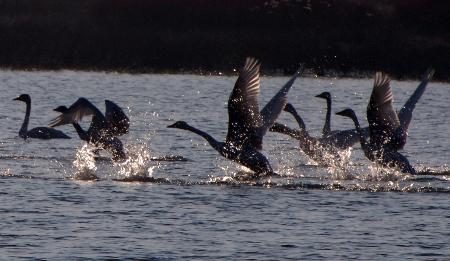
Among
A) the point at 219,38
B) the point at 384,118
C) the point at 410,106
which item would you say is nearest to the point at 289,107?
the point at 410,106

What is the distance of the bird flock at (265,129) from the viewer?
1772cm

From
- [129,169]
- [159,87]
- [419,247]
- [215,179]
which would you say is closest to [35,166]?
[129,169]

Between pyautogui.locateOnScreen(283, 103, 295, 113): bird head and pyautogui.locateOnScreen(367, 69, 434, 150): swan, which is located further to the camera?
pyautogui.locateOnScreen(283, 103, 295, 113): bird head

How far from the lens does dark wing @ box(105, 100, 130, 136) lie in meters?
19.8

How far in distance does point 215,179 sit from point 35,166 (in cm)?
275

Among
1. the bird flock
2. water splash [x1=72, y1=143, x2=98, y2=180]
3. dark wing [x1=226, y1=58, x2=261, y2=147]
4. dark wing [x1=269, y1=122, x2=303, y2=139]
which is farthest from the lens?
dark wing [x1=269, y1=122, x2=303, y2=139]

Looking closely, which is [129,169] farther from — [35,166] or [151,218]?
[151,218]

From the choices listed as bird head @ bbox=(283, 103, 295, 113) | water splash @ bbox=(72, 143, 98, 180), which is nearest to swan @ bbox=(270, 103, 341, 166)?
bird head @ bbox=(283, 103, 295, 113)

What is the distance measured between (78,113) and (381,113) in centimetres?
455

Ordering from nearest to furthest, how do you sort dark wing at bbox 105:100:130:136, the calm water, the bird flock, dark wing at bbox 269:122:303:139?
the calm water → the bird flock → dark wing at bbox 105:100:130:136 → dark wing at bbox 269:122:303:139

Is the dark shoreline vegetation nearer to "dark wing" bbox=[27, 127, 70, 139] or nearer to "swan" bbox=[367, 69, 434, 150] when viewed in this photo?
"dark wing" bbox=[27, 127, 70, 139]

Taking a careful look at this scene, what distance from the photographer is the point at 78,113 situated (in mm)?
20234

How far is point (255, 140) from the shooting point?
18.0 m

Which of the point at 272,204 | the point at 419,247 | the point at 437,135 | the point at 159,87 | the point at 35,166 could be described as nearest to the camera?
the point at 419,247
